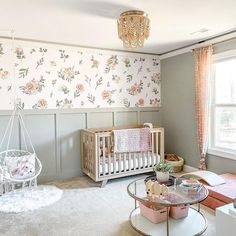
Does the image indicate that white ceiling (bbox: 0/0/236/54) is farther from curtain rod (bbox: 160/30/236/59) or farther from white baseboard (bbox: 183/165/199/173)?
white baseboard (bbox: 183/165/199/173)

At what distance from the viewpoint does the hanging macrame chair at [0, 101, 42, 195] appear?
3.07m

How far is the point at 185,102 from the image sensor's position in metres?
4.23

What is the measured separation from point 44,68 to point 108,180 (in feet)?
6.76

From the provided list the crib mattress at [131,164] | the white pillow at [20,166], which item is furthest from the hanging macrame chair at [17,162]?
the crib mattress at [131,164]

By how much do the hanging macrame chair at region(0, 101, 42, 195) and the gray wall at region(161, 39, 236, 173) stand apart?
8.29 ft

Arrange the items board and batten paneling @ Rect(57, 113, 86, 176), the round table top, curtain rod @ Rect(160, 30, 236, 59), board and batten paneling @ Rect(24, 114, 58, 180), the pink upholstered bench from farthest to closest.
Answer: board and batten paneling @ Rect(57, 113, 86, 176)
board and batten paneling @ Rect(24, 114, 58, 180)
curtain rod @ Rect(160, 30, 236, 59)
the pink upholstered bench
the round table top

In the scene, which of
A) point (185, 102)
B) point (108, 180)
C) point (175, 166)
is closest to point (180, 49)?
point (185, 102)

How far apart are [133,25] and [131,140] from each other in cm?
182

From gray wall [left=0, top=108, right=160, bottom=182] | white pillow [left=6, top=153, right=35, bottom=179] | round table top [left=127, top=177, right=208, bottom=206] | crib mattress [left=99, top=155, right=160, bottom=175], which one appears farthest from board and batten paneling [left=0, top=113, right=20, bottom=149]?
round table top [left=127, top=177, right=208, bottom=206]

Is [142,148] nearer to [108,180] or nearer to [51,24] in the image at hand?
[108,180]

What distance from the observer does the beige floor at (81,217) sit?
2318 mm

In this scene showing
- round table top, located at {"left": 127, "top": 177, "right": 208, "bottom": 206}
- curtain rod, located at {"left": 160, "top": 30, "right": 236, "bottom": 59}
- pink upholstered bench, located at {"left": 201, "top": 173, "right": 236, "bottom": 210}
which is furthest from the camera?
curtain rod, located at {"left": 160, "top": 30, "right": 236, "bottom": 59}

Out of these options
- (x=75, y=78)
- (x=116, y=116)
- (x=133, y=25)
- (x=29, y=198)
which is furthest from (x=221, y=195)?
(x=75, y=78)

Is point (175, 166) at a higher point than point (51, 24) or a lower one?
lower
